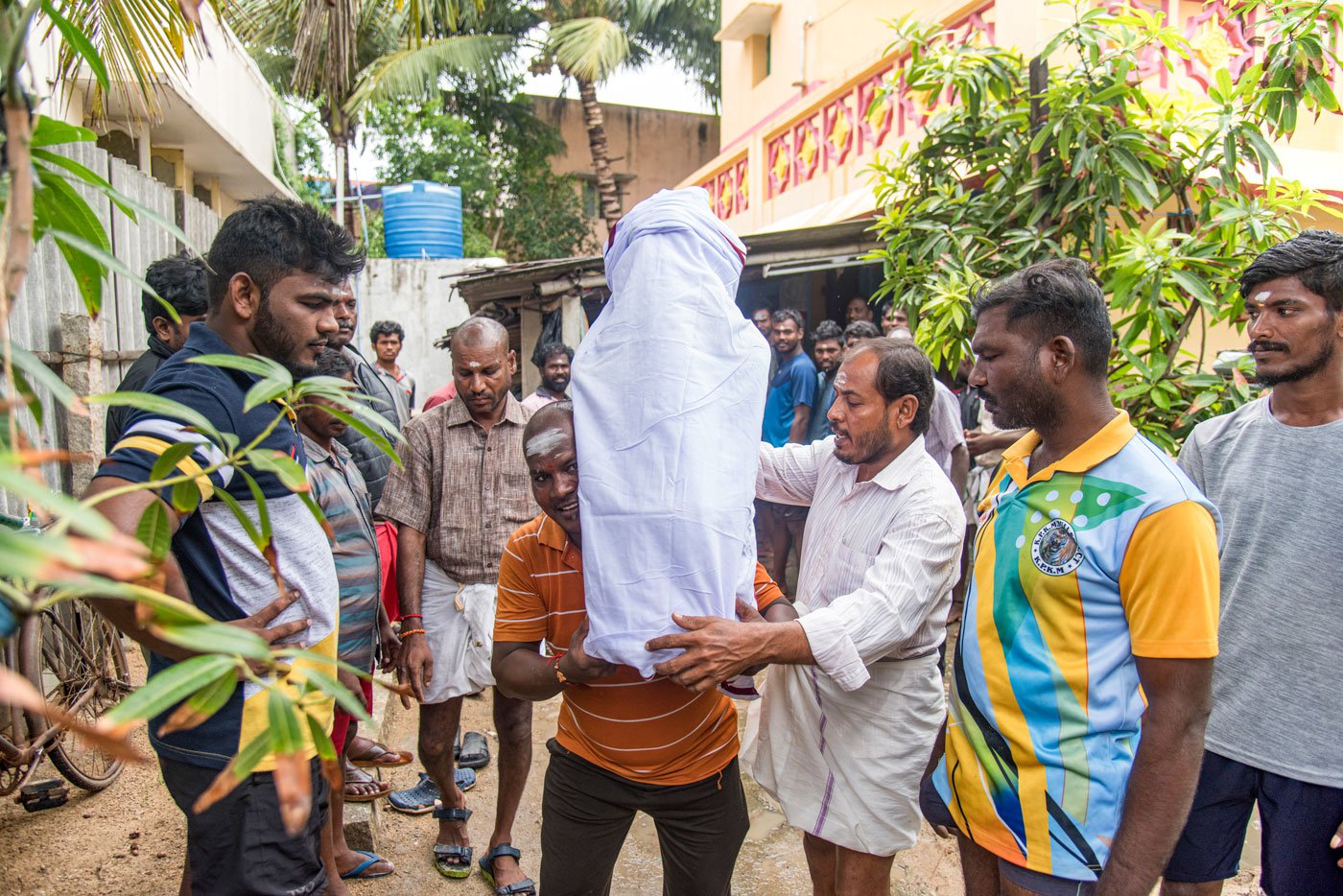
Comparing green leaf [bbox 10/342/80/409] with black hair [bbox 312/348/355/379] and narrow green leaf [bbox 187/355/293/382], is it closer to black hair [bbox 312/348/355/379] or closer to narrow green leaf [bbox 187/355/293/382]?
narrow green leaf [bbox 187/355/293/382]

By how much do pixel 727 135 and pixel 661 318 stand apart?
13.8 m

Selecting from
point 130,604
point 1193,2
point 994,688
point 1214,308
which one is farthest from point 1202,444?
point 1193,2

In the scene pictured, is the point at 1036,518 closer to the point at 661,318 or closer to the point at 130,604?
the point at 661,318

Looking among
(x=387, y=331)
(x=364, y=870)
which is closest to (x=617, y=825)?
(x=364, y=870)

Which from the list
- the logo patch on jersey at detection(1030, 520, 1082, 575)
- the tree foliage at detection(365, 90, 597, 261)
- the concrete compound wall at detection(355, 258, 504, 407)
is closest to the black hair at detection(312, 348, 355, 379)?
the logo patch on jersey at detection(1030, 520, 1082, 575)

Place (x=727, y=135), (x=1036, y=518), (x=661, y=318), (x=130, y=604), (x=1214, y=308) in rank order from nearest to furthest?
(x=130, y=604)
(x=661, y=318)
(x=1036, y=518)
(x=1214, y=308)
(x=727, y=135)

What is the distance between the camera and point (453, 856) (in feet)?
10.8

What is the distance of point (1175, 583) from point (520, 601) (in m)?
1.38

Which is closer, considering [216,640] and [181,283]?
[216,640]

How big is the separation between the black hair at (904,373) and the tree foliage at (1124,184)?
45.7 inches

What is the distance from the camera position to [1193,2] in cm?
643

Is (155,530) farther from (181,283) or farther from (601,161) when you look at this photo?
(601,161)

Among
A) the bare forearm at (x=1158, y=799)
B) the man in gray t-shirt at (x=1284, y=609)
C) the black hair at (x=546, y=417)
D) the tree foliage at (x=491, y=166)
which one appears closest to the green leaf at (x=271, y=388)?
the black hair at (x=546, y=417)

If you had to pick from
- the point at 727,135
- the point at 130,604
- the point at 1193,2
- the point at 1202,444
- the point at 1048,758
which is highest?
the point at 727,135
